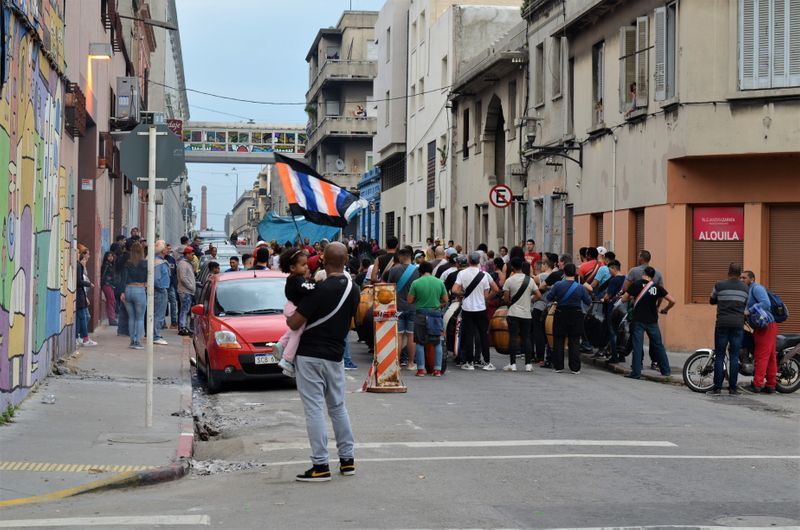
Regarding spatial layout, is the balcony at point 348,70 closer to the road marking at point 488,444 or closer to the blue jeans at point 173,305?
the blue jeans at point 173,305

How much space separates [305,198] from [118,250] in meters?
4.97

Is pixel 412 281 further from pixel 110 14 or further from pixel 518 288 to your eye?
pixel 110 14

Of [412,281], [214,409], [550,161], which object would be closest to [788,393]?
[412,281]

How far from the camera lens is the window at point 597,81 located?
27.1 metres

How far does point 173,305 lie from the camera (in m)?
27.5

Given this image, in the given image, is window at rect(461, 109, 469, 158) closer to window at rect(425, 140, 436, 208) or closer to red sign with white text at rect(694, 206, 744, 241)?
window at rect(425, 140, 436, 208)

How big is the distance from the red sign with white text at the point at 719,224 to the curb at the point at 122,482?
48.6 ft

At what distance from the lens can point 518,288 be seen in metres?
19.3

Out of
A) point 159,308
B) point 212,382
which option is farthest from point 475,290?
point 159,308

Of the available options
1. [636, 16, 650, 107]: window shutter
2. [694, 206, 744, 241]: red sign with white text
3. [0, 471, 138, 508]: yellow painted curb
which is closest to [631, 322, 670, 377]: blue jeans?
[694, 206, 744, 241]: red sign with white text

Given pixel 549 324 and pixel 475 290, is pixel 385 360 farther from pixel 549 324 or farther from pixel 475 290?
pixel 549 324

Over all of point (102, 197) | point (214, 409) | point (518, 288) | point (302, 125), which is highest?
point (302, 125)

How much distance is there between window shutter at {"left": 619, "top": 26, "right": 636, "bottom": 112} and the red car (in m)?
10.2

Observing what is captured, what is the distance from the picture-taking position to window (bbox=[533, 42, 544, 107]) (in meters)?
32.0
